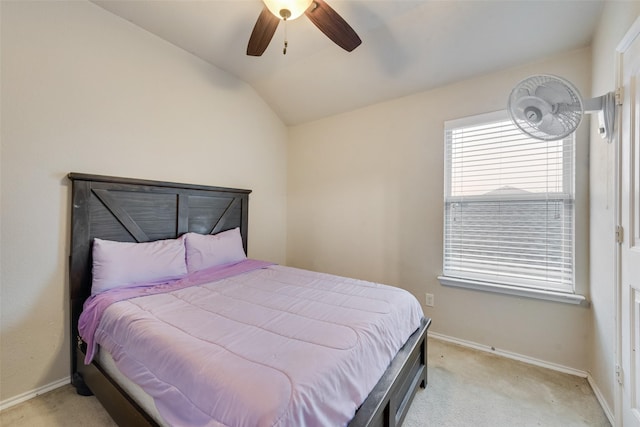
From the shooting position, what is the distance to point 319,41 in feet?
7.94

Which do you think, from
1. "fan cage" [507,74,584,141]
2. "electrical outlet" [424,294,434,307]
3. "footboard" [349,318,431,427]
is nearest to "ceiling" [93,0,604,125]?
"fan cage" [507,74,584,141]

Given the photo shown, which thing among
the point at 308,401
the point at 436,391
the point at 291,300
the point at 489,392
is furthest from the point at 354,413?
the point at 489,392

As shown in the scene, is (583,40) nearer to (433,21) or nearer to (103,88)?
(433,21)

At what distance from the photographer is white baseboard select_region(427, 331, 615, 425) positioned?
1628 mm

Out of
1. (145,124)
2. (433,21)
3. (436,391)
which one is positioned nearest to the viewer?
(436,391)

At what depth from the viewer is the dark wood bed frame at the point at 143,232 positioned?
1242 mm

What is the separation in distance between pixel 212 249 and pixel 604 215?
118 inches

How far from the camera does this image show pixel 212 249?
8.15 ft

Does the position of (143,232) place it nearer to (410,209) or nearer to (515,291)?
(410,209)

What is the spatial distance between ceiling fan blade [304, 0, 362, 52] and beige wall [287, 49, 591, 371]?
1.20 metres

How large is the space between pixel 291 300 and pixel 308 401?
831mm

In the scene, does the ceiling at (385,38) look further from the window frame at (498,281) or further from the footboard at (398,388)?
the footboard at (398,388)

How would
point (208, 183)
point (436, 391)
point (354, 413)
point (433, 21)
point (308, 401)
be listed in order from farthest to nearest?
1. point (208, 183)
2. point (433, 21)
3. point (436, 391)
4. point (354, 413)
5. point (308, 401)

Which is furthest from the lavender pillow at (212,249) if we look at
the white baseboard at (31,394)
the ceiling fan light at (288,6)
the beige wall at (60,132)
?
the ceiling fan light at (288,6)
